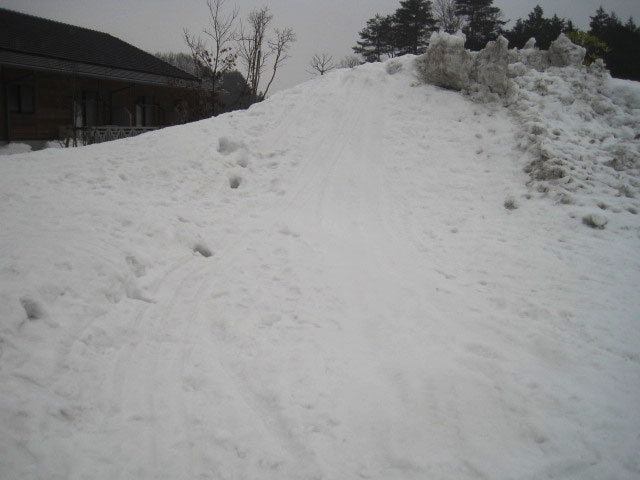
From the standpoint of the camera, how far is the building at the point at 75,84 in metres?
15.5

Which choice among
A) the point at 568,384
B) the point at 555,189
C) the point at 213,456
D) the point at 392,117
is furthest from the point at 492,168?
the point at 213,456

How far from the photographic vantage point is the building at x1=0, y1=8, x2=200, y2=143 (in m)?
15.5

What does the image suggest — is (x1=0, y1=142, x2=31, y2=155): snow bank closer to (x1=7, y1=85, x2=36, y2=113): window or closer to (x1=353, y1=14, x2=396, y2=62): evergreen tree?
(x1=7, y1=85, x2=36, y2=113): window

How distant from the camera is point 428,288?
5.05m

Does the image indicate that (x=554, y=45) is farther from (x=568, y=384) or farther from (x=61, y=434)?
(x=61, y=434)

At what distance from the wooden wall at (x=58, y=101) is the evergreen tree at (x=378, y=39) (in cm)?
1783

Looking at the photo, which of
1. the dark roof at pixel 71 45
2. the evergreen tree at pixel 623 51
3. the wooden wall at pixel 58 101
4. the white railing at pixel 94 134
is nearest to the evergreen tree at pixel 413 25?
the evergreen tree at pixel 623 51

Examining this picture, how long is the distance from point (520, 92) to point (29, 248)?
11845mm

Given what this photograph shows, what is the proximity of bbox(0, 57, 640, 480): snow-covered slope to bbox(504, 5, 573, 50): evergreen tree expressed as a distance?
17.4 metres

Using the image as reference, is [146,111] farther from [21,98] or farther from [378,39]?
[378,39]

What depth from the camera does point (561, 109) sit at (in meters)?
10.6

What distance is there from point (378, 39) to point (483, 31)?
8.23 metres

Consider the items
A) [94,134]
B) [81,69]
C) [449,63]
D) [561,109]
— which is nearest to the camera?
[561,109]

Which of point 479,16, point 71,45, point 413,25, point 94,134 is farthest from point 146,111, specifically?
point 479,16
